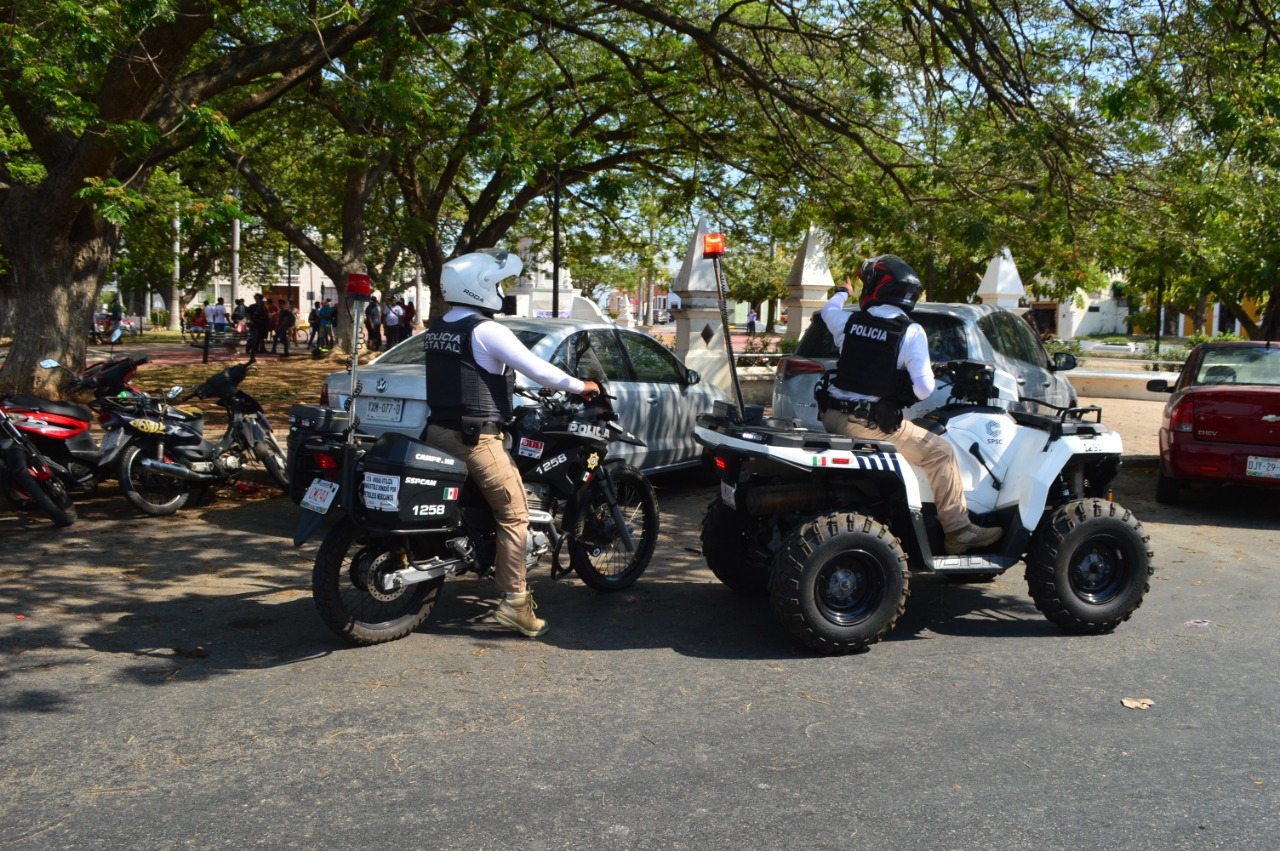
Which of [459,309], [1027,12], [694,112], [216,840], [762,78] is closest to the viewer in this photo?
[216,840]

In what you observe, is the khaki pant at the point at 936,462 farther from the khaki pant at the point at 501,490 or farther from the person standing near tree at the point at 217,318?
the person standing near tree at the point at 217,318

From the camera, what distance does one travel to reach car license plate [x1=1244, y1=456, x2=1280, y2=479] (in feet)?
30.2

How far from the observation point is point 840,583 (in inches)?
224

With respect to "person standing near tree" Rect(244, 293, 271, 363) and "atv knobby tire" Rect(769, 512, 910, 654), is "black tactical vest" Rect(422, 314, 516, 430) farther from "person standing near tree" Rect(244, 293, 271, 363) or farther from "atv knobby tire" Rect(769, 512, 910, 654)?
"person standing near tree" Rect(244, 293, 271, 363)

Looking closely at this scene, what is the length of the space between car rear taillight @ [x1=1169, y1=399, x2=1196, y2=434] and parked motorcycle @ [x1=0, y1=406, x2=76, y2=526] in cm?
874

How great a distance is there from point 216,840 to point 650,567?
14.1 feet

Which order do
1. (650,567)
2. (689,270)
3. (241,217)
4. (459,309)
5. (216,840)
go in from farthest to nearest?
(689,270) → (241,217) → (650,567) → (459,309) → (216,840)

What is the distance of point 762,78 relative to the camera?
39.6 feet

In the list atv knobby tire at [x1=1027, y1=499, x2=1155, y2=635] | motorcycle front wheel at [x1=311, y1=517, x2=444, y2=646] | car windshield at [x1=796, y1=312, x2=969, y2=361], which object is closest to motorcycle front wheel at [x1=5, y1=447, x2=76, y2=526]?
motorcycle front wheel at [x1=311, y1=517, x2=444, y2=646]

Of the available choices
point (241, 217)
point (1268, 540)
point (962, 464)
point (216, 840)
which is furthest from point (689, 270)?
point (216, 840)

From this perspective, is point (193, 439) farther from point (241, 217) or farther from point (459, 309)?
point (459, 309)

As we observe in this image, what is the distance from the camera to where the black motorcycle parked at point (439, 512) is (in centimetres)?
539

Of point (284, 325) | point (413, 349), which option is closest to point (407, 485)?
point (413, 349)

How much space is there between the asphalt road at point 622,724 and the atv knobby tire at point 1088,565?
175 mm
